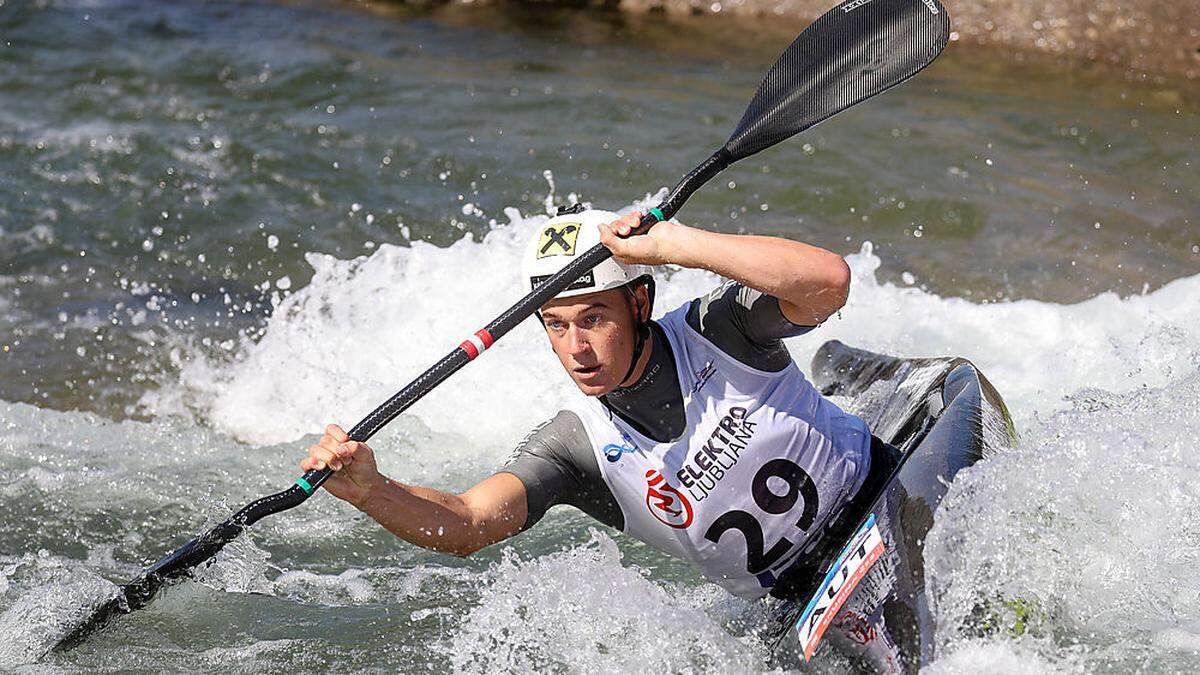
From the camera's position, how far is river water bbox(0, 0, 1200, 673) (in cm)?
386

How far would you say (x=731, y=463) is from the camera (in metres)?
3.53

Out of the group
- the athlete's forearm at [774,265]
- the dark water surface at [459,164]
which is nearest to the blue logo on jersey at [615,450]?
the athlete's forearm at [774,265]

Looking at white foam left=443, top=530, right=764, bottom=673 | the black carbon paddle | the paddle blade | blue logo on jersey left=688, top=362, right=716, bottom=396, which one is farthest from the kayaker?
the paddle blade

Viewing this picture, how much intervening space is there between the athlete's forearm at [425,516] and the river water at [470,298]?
29.6 inches

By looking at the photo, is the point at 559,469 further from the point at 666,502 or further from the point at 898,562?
the point at 898,562

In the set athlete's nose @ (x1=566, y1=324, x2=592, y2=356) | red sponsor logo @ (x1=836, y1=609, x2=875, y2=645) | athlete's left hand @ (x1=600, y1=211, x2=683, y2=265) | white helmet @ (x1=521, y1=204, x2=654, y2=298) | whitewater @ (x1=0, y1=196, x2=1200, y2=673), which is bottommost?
whitewater @ (x1=0, y1=196, x2=1200, y2=673)

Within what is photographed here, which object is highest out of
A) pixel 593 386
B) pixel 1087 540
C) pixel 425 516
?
pixel 593 386

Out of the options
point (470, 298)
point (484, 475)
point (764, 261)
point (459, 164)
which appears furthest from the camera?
point (459, 164)

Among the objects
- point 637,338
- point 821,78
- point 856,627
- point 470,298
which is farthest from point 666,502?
point 470,298

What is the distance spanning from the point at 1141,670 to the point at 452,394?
12.1 feet

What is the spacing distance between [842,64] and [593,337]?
41.7 inches

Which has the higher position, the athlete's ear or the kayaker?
the athlete's ear

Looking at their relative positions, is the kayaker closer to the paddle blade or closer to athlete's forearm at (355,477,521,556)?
athlete's forearm at (355,477,521,556)

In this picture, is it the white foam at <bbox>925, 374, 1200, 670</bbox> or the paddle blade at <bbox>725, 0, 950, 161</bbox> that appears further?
the paddle blade at <bbox>725, 0, 950, 161</bbox>
